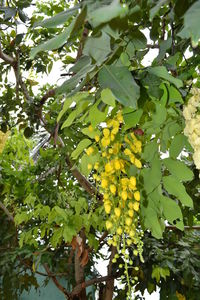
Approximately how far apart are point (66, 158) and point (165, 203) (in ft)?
3.57

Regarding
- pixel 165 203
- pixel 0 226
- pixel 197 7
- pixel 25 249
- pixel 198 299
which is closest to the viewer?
pixel 197 7

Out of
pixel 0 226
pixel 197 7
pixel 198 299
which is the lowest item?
pixel 198 299

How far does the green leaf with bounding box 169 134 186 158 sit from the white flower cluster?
22cm

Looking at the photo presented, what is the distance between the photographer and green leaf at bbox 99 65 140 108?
0.65 meters

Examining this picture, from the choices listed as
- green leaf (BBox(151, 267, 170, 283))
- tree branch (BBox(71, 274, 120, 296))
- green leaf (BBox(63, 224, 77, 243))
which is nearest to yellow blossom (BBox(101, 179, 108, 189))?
green leaf (BBox(63, 224, 77, 243))

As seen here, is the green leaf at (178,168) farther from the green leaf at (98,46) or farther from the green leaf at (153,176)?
the green leaf at (98,46)

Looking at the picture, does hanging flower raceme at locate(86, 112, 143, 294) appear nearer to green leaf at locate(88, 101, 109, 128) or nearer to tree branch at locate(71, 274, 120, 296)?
green leaf at locate(88, 101, 109, 128)

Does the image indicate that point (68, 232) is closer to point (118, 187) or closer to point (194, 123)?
point (118, 187)

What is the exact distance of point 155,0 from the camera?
68 cm

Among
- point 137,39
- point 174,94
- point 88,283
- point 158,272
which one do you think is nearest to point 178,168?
point 174,94

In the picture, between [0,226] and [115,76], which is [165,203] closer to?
[115,76]

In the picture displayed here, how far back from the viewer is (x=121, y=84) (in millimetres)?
671

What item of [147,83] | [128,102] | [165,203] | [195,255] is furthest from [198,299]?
[128,102]

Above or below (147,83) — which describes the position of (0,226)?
above
